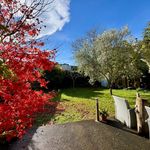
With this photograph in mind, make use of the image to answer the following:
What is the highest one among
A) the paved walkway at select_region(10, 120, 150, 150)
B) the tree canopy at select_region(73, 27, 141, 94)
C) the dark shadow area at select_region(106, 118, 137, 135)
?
the tree canopy at select_region(73, 27, 141, 94)

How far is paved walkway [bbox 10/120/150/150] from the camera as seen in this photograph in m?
8.23

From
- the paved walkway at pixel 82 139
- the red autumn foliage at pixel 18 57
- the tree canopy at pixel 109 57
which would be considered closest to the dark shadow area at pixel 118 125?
the paved walkway at pixel 82 139

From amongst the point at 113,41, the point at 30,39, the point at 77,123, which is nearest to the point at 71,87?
the point at 113,41

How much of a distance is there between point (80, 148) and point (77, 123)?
3341 millimetres

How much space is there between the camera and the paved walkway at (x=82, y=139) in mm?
8227

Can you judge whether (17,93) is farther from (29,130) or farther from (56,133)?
(29,130)

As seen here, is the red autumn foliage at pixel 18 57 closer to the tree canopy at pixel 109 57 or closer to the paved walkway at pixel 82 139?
the paved walkway at pixel 82 139

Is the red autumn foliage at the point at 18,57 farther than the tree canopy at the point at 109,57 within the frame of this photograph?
No

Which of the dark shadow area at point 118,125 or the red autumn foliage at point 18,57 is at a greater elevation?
the red autumn foliage at point 18,57

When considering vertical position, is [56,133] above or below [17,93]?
below

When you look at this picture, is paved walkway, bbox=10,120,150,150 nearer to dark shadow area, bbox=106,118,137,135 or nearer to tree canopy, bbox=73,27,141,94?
dark shadow area, bbox=106,118,137,135

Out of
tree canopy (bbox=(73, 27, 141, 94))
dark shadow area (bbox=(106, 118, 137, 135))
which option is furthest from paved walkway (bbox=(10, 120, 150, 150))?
tree canopy (bbox=(73, 27, 141, 94))

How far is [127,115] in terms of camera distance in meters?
10.3

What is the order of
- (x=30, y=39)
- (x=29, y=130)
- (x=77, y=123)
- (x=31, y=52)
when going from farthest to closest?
1. (x=77, y=123)
2. (x=29, y=130)
3. (x=30, y=39)
4. (x=31, y=52)
